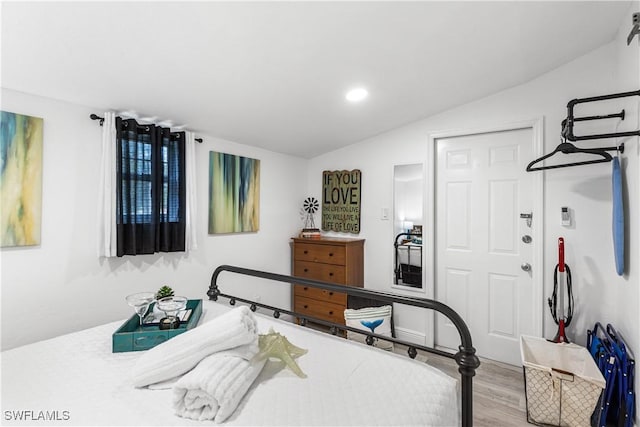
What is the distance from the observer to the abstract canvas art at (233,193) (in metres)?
2.80

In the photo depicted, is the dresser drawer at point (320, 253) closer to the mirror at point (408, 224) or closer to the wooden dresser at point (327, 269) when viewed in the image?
the wooden dresser at point (327, 269)

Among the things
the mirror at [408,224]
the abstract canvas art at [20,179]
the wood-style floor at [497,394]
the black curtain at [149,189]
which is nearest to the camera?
the abstract canvas art at [20,179]

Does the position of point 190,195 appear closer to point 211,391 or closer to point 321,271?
point 321,271

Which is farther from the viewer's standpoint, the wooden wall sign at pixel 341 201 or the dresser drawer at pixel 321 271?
the wooden wall sign at pixel 341 201

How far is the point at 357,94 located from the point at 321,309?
2166mm

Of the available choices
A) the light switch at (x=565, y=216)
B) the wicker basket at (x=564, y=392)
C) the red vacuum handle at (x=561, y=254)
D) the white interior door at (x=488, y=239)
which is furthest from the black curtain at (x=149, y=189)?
the light switch at (x=565, y=216)

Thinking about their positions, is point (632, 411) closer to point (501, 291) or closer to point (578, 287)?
point (578, 287)

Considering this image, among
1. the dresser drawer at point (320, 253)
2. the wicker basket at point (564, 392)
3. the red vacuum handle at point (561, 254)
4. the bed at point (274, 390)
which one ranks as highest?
the red vacuum handle at point (561, 254)

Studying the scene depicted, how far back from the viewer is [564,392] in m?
1.84

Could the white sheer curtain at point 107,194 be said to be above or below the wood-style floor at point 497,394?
above

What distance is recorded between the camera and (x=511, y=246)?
102 inches

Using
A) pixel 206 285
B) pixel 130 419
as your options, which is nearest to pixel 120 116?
pixel 206 285

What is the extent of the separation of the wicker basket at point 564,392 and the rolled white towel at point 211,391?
6.18 ft

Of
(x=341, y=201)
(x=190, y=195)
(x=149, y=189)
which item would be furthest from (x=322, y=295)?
(x=149, y=189)
